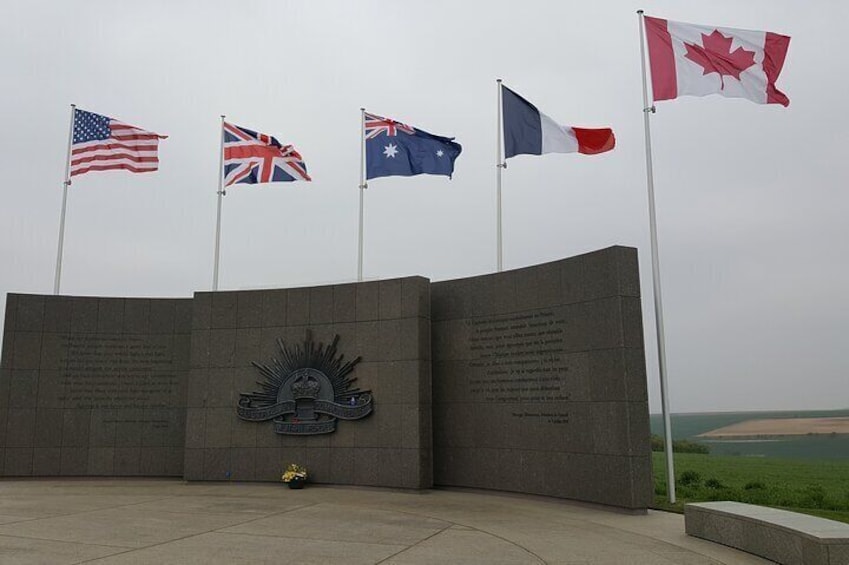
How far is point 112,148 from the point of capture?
1670cm

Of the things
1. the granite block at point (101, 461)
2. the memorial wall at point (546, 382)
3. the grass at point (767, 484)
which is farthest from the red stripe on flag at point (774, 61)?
the granite block at point (101, 461)

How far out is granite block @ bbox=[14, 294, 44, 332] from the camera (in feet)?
53.6

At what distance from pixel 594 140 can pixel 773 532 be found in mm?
8602

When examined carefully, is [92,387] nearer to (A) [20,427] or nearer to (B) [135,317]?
(A) [20,427]

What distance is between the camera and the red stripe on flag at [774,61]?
1195 centimetres

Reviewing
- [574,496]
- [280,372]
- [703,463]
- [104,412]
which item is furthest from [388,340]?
[703,463]

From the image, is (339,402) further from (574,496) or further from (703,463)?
(703,463)

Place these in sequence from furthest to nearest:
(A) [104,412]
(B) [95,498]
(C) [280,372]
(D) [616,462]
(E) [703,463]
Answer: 1. (E) [703,463]
2. (A) [104,412]
3. (C) [280,372]
4. (B) [95,498]
5. (D) [616,462]

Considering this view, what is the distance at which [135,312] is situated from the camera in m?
16.8

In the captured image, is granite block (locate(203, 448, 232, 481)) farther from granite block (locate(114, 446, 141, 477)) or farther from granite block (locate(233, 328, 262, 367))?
granite block (locate(114, 446, 141, 477))

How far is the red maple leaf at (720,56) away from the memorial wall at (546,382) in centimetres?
382

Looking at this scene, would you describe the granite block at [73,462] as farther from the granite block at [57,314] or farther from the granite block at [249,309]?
the granite block at [249,309]

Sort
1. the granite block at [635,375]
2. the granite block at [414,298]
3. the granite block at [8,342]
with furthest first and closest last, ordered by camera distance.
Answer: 1. the granite block at [8,342]
2. the granite block at [414,298]
3. the granite block at [635,375]

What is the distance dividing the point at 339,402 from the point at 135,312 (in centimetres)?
602
